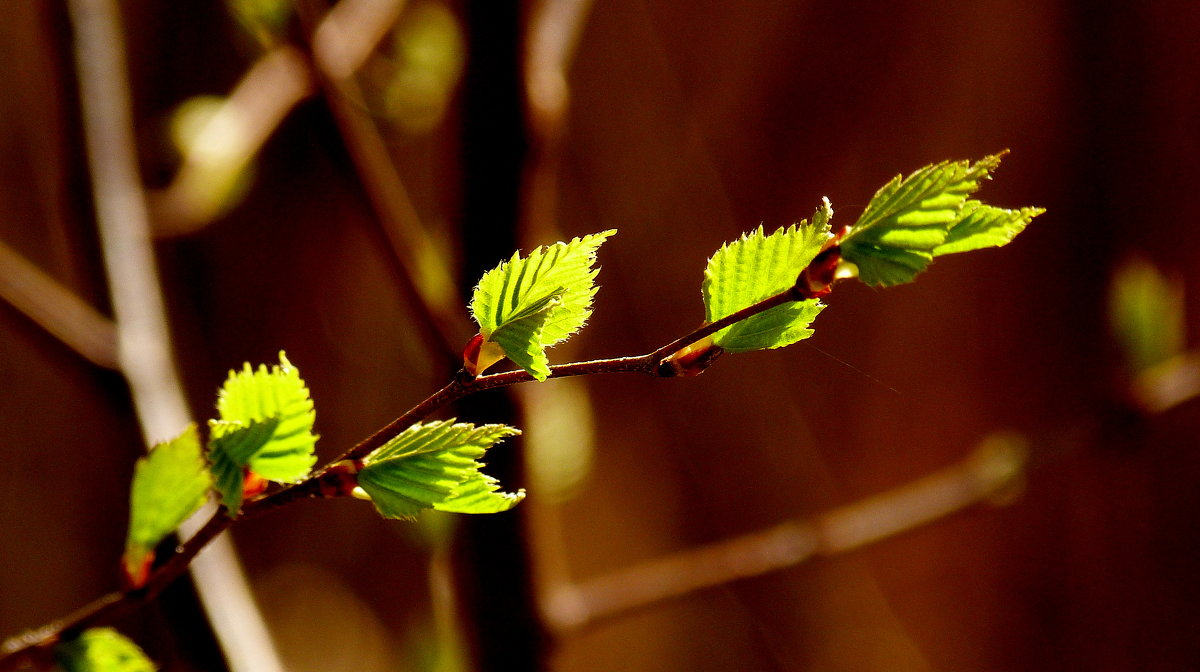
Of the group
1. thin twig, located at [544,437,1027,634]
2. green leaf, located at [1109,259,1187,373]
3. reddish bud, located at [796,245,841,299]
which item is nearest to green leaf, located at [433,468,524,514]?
reddish bud, located at [796,245,841,299]

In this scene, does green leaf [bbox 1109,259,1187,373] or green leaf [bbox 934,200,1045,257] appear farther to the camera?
green leaf [bbox 1109,259,1187,373]

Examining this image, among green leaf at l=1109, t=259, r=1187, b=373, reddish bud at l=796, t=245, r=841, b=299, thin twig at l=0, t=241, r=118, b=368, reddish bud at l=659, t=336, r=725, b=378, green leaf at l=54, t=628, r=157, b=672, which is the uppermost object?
thin twig at l=0, t=241, r=118, b=368

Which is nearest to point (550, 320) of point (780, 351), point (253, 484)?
point (253, 484)

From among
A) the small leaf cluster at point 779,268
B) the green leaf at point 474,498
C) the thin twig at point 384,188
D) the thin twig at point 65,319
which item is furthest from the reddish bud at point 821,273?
the thin twig at point 65,319

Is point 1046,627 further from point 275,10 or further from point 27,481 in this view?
point 27,481

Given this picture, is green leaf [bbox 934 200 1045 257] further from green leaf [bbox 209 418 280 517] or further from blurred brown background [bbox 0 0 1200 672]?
blurred brown background [bbox 0 0 1200 672]

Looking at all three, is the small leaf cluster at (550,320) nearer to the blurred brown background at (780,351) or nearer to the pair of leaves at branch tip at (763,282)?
the pair of leaves at branch tip at (763,282)

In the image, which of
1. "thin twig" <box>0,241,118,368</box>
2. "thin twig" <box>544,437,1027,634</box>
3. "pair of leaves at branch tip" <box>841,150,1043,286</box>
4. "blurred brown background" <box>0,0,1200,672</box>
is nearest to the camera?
"pair of leaves at branch tip" <box>841,150,1043,286</box>

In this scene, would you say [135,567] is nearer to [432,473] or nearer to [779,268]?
[432,473]
